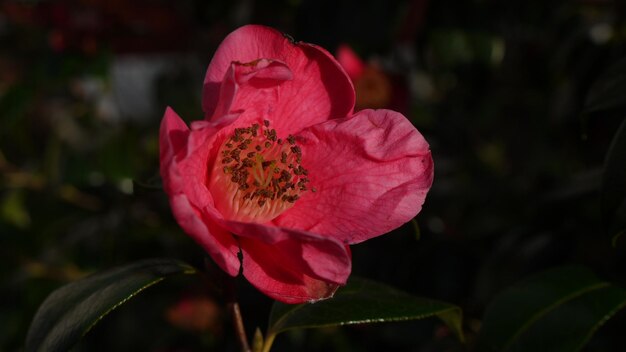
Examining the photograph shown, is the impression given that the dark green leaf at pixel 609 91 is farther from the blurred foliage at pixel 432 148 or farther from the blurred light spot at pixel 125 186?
the blurred light spot at pixel 125 186

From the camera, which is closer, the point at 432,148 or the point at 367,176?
the point at 367,176

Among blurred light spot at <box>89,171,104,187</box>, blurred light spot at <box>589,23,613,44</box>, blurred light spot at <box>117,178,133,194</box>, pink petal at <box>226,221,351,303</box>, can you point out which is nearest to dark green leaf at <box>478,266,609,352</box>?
pink petal at <box>226,221,351,303</box>

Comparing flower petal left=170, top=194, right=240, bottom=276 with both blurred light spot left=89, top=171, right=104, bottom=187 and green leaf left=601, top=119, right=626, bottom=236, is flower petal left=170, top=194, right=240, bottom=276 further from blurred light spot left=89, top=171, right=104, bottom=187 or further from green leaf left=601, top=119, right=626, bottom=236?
blurred light spot left=89, top=171, right=104, bottom=187

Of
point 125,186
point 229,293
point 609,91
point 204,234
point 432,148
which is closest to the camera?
point 204,234

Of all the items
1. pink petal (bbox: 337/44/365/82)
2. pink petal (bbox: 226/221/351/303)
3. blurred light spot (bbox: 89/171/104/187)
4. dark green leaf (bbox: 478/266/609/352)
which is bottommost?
blurred light spot (bbox: 89/171/104/187)

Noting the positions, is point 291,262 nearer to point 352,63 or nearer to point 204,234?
point 204,234

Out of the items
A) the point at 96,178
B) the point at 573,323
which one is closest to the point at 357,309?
the point at 573,323

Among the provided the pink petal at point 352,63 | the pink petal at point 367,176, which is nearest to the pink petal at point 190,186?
the pink petal at point 367,176
